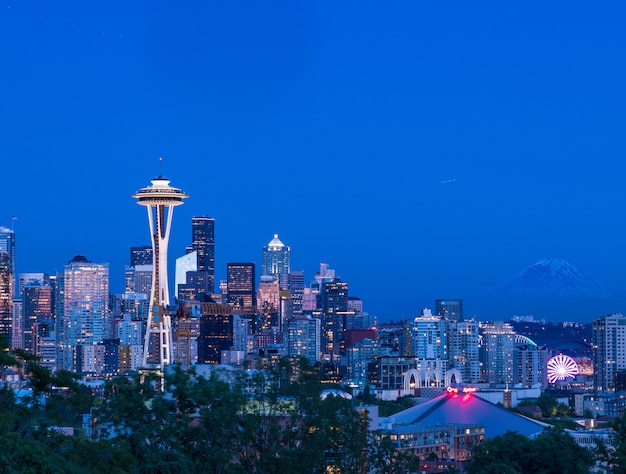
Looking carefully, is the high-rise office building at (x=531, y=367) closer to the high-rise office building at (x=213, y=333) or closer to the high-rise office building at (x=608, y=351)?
the high-rise office building at (x=608, y=351)

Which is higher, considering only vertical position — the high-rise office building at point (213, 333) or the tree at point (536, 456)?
the high-rise office building at point (213, 333)

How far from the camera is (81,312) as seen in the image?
483ft

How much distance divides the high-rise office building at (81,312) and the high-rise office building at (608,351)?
5165cm

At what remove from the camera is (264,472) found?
73.7 feet

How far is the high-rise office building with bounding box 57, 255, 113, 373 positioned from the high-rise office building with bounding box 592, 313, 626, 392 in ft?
169

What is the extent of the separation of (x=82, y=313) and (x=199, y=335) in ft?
41.7

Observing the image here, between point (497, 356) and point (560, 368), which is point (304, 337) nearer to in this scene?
point (497, 356)

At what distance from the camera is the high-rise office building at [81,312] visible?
14112 centimetres

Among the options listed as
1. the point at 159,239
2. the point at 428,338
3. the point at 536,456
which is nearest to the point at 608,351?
the point at 428,338

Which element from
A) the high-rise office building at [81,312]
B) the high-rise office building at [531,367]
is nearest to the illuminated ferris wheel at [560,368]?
the high-rise office building at [531,367]

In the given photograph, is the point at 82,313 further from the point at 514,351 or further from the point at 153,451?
the point at 153,451

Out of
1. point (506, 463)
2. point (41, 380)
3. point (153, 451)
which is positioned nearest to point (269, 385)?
point (153, 451)

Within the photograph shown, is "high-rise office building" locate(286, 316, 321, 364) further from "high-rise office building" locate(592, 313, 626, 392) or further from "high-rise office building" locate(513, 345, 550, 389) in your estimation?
"high-rise office building" locate(592, 313, 626, 392)

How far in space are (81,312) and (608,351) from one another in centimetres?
5578
